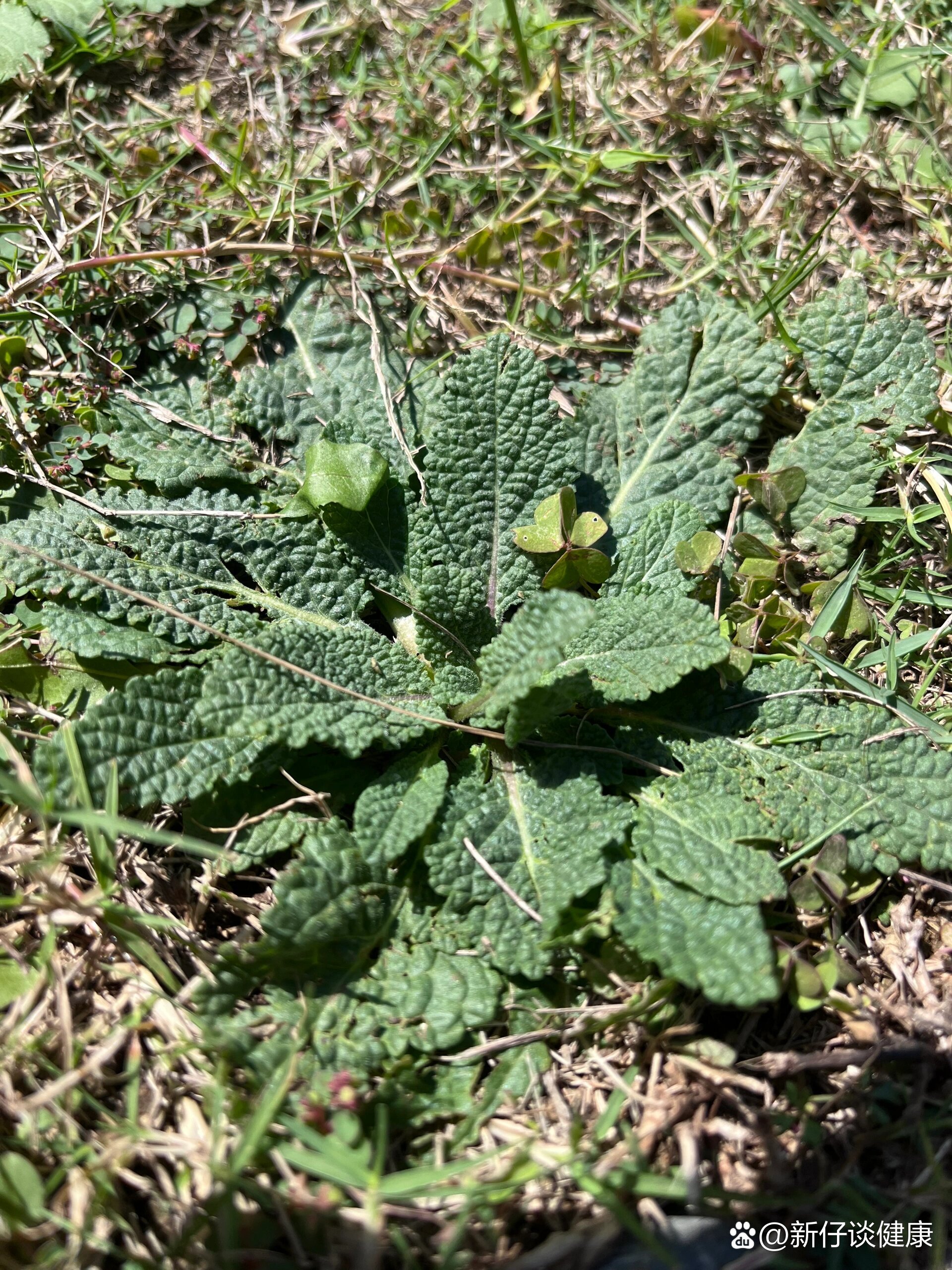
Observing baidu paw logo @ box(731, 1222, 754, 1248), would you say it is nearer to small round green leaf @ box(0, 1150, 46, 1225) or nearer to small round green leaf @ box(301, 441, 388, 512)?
small round green leaf @ box(0, 1150, 46, 1225)

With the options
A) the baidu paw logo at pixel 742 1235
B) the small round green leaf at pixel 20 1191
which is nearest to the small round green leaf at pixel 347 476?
the small round green leaf at pixel 20 1191

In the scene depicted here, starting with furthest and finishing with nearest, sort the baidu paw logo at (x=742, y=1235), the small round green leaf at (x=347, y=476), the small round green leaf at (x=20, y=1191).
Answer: the small round green leaf at (x=347, y=476)
the baidu paw logo at (x=742, y=1235)
the small round green leaf at (x=20, y=1191)

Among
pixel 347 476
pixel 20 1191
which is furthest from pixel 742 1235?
pixel 347 476

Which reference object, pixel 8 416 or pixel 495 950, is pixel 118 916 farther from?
pixel 8 416

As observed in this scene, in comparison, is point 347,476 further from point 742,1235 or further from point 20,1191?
point 742,1235

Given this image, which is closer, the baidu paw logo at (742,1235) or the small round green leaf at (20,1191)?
the small round green leaf at (20,1191)

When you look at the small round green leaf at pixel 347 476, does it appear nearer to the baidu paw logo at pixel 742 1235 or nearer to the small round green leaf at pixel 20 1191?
the small round green leaf at pixel 20 1191

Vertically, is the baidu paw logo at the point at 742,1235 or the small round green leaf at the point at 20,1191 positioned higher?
the small round green leaf at the point at 20,1191
